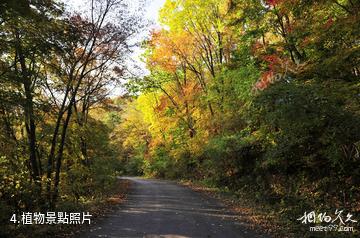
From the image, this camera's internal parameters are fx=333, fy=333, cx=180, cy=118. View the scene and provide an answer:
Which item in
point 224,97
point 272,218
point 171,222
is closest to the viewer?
point 171,222

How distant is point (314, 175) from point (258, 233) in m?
4.86

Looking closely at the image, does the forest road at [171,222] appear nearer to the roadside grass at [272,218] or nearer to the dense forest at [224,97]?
the roadside grass at [272,218]

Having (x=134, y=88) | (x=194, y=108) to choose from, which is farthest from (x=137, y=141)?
(x=134, y=88)

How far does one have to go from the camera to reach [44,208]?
34.0 ft

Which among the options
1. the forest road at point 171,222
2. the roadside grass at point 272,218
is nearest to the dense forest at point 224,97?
the roadside grass at point 272,218

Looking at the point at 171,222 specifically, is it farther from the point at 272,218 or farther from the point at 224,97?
the point at 224,97

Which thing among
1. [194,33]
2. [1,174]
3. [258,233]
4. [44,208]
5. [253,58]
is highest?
[194,33]

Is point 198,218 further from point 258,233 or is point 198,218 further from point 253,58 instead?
point 253,58

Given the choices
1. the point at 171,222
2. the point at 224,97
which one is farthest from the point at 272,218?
the point at 224,97

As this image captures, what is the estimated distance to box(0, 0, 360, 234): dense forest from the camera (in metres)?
8.54

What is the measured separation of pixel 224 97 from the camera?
57.2ft

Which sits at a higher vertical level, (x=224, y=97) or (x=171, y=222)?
(x=224, y=97)

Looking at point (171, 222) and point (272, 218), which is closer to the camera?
point (171, 222)

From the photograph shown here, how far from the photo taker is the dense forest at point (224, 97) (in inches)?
336
